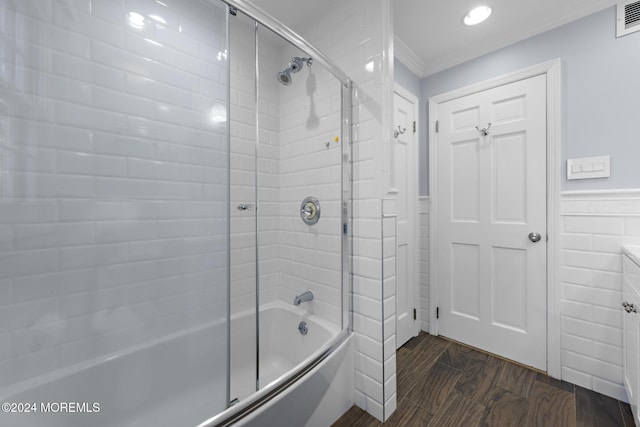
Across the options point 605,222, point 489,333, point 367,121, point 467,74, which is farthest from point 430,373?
point 467,74

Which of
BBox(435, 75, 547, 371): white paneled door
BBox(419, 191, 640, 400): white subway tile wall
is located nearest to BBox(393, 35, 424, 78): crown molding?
BBox(435, 75, 547, 371): white paneled door

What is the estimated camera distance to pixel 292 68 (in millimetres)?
1489

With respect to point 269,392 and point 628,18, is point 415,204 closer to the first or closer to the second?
point 628,18

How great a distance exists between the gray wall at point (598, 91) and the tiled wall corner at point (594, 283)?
0.40ft

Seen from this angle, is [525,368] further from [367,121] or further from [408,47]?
[408,47]

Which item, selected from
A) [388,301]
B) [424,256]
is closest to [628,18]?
[424,256]

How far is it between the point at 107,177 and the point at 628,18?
2.85 metres

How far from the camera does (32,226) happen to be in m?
1.01

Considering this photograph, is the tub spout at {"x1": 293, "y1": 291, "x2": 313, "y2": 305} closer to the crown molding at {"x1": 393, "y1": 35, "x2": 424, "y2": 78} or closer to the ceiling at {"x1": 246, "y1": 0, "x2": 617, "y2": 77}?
the ceiling at {"x1": 246, "y1": 0, "x2": 617, "y2": 77}

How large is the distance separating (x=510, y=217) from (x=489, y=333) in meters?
Answer: 0.89

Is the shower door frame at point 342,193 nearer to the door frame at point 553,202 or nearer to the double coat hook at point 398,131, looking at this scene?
the double coat hook at point 398,131

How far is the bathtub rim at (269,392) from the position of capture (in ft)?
2.78

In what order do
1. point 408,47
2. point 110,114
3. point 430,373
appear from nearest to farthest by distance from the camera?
point 110,114
point 430,373
point 408,47

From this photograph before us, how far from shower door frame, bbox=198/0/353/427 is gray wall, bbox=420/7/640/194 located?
1374 millimetres
